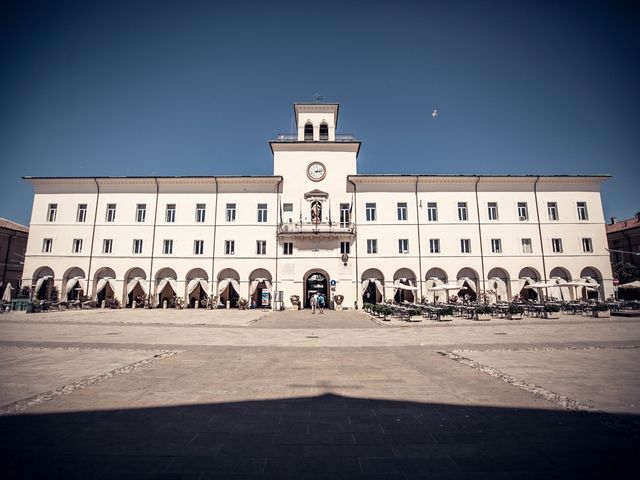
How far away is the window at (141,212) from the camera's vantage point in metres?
33.8

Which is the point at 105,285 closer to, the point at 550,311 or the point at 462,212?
the point at 462,212

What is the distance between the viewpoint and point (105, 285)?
108 feet

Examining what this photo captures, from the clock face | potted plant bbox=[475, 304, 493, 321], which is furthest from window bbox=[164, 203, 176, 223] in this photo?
potted plant bbox=[475, 304, 493, 321]

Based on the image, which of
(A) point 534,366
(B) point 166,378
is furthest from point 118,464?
(A) point 534,366

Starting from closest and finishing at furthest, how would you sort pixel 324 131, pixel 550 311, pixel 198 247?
pixel 550 311 < pixel 198 247 < pixel 324 131

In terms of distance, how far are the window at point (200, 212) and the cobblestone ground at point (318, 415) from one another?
25.3 m

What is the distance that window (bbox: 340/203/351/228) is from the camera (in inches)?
1287

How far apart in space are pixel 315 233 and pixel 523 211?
21008mm

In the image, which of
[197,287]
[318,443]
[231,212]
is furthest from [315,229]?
[318,443]

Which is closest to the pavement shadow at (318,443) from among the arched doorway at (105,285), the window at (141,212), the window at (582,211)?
the arched doorway at (105,285)

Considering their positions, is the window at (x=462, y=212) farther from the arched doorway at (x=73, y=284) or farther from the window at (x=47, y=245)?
the window at (x=47, y=245)

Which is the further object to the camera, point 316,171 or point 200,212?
point 316,171

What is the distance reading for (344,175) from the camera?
34125 mm

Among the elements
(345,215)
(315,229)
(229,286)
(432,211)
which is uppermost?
(432,211)
